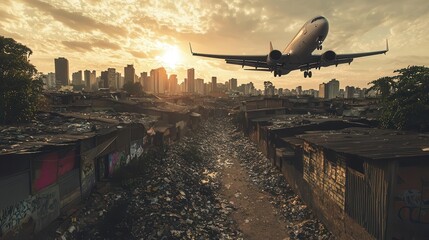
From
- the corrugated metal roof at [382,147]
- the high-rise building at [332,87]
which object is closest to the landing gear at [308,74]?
the corrugated metal roof at [382,147]

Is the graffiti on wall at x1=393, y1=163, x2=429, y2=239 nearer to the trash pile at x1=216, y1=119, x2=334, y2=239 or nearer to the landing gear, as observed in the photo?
the trash pile at x1=216, y1=119, x2=334, y2=239

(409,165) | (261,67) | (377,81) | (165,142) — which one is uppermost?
(261,67)

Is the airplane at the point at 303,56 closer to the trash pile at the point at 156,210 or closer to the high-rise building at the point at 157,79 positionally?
the trash pile at the point at 156,210

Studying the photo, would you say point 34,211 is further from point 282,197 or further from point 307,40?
point 307,40

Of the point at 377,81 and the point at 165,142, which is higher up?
the point at 377,81

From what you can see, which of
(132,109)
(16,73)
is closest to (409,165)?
(16,73)

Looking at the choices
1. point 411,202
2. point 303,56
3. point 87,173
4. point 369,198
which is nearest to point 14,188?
point 87,173

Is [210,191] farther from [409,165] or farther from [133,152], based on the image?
[409,165]
